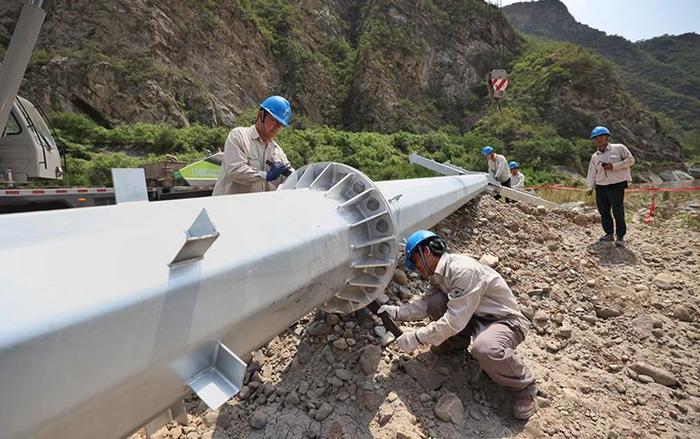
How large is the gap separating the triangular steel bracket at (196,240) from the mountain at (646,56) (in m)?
62.9

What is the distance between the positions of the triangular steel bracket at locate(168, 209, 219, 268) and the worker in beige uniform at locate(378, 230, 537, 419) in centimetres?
150

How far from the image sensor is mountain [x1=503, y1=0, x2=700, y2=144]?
176 ft

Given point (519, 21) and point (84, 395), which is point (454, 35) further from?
point (519, 21)

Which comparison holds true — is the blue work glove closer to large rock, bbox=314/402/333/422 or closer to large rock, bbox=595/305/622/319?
large rock, bbox=314/402/333/422

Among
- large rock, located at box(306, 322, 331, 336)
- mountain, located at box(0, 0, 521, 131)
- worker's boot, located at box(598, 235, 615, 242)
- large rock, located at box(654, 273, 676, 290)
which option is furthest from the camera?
mountain, located at box(0, 0, 521, 131)

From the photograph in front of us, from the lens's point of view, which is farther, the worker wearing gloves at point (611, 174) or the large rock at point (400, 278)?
the worker wearing gloves at point (611, 174)

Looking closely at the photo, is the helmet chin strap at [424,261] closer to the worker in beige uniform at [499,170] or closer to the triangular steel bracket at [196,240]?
the triangular steel bracket at [196,240]

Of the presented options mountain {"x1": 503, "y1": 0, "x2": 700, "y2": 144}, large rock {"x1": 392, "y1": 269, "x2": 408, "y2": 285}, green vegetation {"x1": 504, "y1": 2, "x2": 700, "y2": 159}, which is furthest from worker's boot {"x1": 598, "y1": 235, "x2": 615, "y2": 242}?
mountain {"x1": 503, "y1": 0, "x2": 700, "y2": 144}

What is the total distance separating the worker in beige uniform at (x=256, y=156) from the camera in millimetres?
2717

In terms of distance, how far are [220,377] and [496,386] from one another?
6.12ft

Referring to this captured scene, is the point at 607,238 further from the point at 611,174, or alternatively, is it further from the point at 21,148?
the point at 21,148

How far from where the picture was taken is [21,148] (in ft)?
21.2

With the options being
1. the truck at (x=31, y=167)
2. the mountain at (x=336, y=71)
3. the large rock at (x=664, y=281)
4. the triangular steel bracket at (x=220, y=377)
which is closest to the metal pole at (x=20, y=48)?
the truck at (x=31, y=167)

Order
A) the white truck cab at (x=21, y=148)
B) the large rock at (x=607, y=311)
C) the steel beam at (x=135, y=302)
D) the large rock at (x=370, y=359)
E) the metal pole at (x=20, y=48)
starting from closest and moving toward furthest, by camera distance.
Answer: the steel beam at (x=135, y=302)
the large rock at (x=370, y=359)
the large rock at (x=607, y=311)
the metal pole at (x=20, y=48)
the white truck cab at (x=21, y=148)
